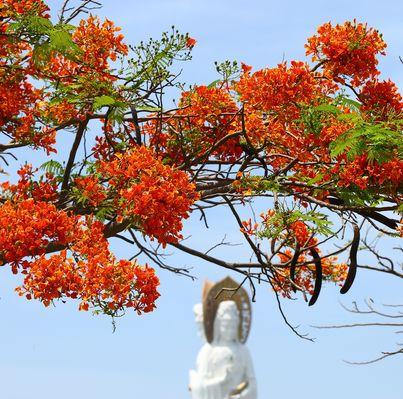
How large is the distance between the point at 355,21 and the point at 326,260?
307 centimetres

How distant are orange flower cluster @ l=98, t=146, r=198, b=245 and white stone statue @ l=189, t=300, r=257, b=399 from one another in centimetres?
249

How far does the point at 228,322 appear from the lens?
6484mm

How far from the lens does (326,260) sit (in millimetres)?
12742

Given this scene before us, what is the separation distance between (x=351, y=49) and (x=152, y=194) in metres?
3.68

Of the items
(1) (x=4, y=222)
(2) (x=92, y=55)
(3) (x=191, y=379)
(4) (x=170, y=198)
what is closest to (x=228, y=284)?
(3) (x=191, y=379)

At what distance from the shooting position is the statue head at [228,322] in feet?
21.2

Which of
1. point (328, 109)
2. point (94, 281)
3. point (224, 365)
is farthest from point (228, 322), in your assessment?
point (328, 109)

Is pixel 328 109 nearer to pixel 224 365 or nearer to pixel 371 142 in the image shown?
pixel 371 142

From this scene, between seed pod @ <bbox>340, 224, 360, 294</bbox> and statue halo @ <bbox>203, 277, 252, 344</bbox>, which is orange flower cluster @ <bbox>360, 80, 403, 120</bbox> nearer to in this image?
seed pod @ <bbox>340, 224, 360, 294</bbox>

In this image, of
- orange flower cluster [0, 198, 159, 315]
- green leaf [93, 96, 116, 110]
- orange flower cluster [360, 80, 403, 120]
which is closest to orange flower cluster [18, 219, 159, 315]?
orange flower cluster [0, 198, 159, 315]

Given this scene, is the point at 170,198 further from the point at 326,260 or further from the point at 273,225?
the point at 326,260

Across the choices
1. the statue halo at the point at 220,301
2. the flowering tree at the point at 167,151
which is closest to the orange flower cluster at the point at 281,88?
the flowering tree at the point at 167,151

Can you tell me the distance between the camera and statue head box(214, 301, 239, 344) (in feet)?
21.2

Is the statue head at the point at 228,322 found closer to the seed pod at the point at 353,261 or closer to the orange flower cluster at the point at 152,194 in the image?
the orange flower cluster at the point at 152,194
